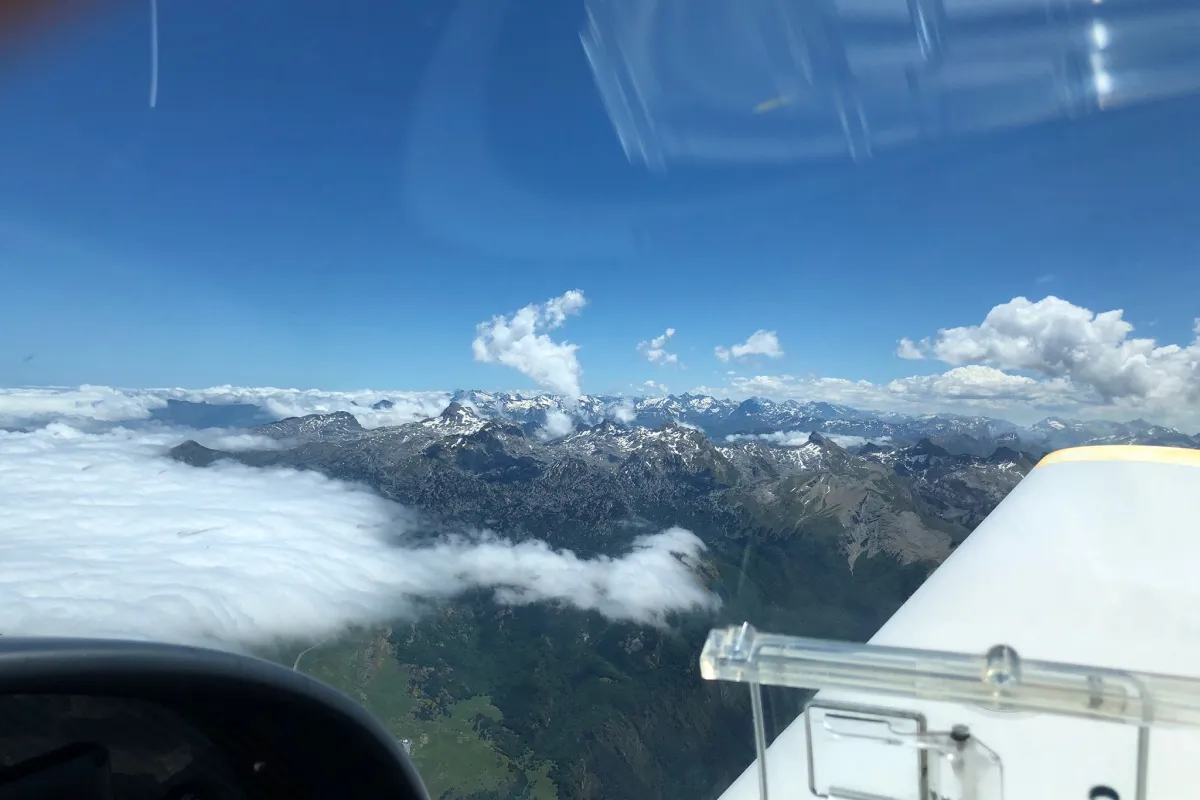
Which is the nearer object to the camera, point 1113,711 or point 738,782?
point 1113,711

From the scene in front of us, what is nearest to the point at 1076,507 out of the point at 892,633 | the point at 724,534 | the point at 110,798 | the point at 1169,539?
the point at 1169,539

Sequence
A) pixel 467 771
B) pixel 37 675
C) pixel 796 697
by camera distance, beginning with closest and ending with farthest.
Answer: pixel 37 675
pixel 796 697
pixel 467 771

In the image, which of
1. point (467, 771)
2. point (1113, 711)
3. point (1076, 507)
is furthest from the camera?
point (467, 771)

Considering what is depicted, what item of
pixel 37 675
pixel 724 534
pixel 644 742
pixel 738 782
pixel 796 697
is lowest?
pixel 644 742

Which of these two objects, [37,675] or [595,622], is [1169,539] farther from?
[595,622]

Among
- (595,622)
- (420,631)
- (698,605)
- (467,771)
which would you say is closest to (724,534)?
(698,605)

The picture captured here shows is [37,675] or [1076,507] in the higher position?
[37,675]
